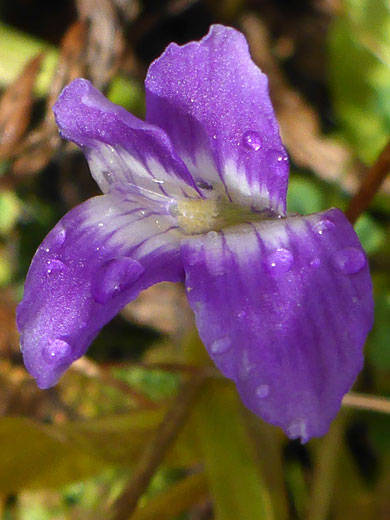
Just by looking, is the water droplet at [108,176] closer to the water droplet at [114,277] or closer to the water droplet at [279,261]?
the water droplet at [114,277]

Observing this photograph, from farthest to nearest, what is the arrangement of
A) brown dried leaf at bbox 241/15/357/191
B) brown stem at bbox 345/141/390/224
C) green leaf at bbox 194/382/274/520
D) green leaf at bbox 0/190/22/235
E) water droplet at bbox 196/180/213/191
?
green leaf at bbox 0/190/22/235 → brown dried leaf at bbox 241/15/357/191 → green leaf at bbox 194/382/274/520 → brown stem at bbox 345/141/390/224 → water droplet at bbox 196/180/213/191

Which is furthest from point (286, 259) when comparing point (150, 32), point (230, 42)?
point (150, 32)

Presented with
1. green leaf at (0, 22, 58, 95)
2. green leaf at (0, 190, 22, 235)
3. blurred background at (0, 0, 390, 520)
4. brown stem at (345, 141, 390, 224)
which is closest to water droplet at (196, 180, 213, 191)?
brown stem at (345, 141, 390, 224)

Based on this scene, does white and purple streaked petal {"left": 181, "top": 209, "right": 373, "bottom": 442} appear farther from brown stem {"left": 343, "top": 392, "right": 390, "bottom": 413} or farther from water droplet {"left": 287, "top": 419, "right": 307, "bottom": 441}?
brown stem {"left": 343, "top": 392, "right": 390, "bottom": 413}

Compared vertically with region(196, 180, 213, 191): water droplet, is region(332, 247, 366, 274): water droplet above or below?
below

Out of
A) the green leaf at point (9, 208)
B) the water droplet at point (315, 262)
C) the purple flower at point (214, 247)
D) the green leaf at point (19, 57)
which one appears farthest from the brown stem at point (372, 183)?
the green leaf at point (9, 208)

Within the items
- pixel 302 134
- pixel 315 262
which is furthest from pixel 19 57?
pixel 315 262

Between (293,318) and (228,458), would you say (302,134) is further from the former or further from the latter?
(293,318)
